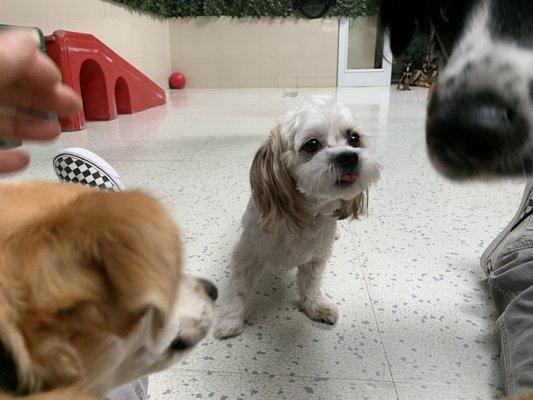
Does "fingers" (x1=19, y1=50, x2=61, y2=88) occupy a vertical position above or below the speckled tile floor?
above

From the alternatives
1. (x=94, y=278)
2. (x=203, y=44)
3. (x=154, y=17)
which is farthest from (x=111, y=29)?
(x=94, y=278)

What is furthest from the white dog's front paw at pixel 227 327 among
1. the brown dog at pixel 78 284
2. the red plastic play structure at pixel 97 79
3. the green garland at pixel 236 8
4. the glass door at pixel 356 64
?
the glass door at pixel 356 64

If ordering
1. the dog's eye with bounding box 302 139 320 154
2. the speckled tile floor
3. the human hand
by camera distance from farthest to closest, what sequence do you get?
the dog's eye with bounding box 302 139 320 154 → the speckled tile floor → the human hand

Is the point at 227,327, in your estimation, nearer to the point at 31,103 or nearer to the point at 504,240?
the point at 31,103

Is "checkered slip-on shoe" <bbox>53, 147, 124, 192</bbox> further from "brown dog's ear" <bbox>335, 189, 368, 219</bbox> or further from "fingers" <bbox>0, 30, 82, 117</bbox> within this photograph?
"brown dog's ear" <bbox>335, 189, 368, 219</bbox>

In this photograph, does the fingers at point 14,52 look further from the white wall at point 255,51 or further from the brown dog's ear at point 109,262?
the white wall at point 255,51

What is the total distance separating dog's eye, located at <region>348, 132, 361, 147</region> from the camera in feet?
3.59

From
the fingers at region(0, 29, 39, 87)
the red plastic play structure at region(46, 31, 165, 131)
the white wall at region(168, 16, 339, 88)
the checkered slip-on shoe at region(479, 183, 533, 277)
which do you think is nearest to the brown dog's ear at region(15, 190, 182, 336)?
the fingers at region(0, 29, 39, 87)

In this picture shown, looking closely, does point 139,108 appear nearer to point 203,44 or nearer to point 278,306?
point 203,44

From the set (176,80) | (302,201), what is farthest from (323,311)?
(176,80)

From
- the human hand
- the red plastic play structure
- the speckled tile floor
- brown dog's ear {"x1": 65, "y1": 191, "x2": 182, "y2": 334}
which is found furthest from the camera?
the red plastic play structure

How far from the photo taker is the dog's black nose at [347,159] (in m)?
0.98

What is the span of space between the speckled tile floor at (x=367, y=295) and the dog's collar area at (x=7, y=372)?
0.51 ft

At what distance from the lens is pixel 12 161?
63 cm
